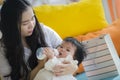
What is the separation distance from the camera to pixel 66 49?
151 centimetres

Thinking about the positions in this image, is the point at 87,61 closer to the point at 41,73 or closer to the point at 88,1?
the point at 41,73

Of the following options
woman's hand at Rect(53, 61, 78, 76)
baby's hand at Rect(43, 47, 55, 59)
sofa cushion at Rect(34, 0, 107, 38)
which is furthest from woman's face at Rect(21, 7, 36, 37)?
sofa cushion at Rect(34, 0, 107, 38)

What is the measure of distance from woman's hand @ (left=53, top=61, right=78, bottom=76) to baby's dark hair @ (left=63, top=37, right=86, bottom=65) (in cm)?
10

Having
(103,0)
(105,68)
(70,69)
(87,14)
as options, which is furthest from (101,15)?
(70,69)

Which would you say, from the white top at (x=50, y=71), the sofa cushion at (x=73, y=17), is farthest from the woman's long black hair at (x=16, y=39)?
the sofa cushion at (x=73, y=17)

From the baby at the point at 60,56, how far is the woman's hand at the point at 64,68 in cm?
2

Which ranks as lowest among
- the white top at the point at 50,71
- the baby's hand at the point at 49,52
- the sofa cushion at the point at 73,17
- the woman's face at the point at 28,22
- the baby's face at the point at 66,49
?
the sofa cushion at the point at 73,17

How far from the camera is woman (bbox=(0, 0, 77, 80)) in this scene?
1.50 meters

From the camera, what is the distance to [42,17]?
1979mm

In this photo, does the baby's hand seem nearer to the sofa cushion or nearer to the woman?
the woman

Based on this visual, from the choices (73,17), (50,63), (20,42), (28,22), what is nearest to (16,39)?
(20,42)

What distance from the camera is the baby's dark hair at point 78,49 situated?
5.02 feet

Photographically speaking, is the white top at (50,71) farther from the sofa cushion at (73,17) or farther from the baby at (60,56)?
the sofa cushion at (73,17)

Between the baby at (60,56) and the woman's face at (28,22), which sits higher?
the woman's face at (28,22)
